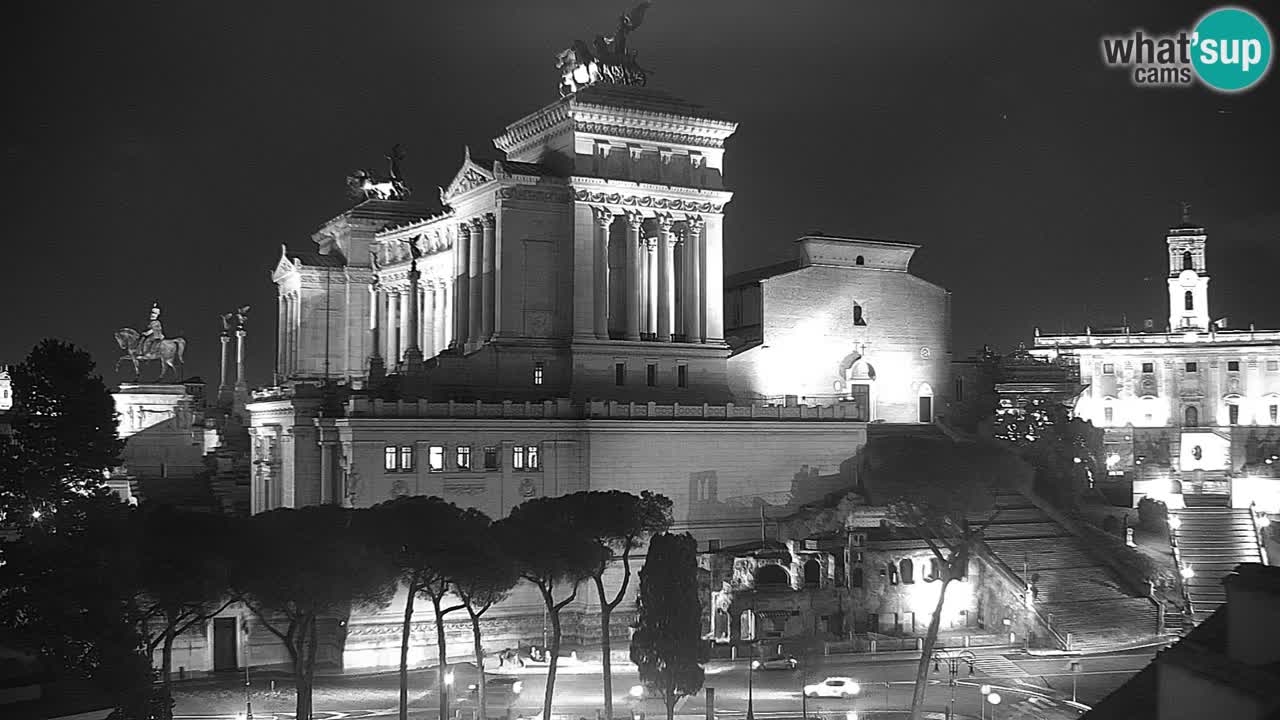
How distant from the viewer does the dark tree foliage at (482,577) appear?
53719 mm

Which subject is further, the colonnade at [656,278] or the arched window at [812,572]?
the colonnade at [656,278]

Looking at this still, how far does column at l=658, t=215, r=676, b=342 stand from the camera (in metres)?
85.4

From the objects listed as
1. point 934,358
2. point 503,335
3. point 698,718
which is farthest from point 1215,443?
point 698,718

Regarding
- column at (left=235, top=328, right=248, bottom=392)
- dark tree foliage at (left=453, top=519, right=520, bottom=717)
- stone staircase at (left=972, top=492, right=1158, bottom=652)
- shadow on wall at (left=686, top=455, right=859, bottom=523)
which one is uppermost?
column at (left=235, top=328, right=248, bottom=392)

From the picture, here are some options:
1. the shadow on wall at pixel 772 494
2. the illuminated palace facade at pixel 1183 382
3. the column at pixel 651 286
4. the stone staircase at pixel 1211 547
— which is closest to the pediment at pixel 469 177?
the column at pixel 651 286

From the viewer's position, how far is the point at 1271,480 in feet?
315

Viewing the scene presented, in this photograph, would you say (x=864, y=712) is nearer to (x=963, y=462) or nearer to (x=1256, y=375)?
(x=963, y=462)

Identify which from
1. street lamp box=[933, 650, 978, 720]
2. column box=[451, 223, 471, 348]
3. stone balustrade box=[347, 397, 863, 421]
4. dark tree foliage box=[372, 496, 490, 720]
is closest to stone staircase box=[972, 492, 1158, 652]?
street lamp box=[933, 650, 978, 720]

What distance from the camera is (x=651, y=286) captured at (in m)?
85.4

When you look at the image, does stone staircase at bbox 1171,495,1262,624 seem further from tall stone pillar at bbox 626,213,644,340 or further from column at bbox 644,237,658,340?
tall stone pillar at bbox 626,213,644,340

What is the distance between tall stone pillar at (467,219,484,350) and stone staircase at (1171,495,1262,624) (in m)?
46.3

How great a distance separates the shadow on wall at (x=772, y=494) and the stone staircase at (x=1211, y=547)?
21.0 m

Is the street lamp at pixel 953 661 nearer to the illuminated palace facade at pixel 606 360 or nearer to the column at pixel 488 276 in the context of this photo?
the illuminated palace facade at pixel 606 360

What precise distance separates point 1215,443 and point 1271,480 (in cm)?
2697
